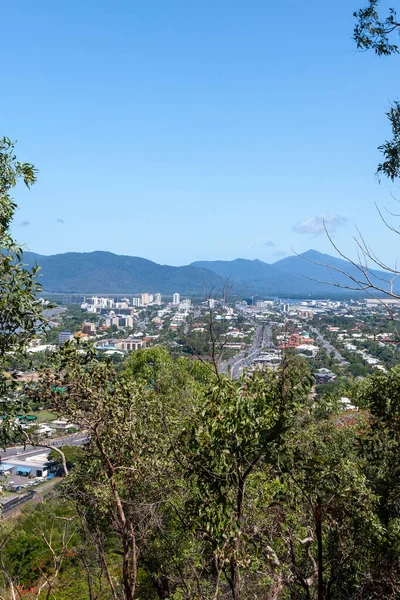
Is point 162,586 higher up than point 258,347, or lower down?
lower down

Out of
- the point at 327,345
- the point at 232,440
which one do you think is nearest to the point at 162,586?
the point at 232,440

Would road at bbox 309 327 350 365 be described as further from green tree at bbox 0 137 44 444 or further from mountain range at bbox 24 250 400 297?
mountain range at bbox 24 250 400 297

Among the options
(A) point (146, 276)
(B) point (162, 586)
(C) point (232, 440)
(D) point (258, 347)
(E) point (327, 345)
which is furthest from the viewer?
(A) point (146, 276)

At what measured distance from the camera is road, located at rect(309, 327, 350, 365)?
3797 centimetres

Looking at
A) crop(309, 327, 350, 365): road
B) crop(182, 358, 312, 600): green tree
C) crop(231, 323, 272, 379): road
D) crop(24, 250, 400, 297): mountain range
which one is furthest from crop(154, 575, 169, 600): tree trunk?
crop(24, 250, 400, 297): mountain range

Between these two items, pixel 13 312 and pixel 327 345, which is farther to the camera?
pixel 327 345

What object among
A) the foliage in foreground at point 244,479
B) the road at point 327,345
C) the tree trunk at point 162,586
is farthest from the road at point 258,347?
the road at point 327,345

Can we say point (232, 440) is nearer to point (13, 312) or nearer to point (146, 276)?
point (13, 312)

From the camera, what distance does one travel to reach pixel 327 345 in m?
45.5

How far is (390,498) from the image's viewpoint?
179 inches

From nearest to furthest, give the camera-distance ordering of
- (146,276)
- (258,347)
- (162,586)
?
(162,586) → (258,347) → (146,276)

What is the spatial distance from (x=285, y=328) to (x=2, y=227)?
192 centimetres

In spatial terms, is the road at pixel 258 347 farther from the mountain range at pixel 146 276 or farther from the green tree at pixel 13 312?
the mountain range at pixel 146 276

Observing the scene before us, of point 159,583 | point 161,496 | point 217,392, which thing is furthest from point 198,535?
point 159,583
